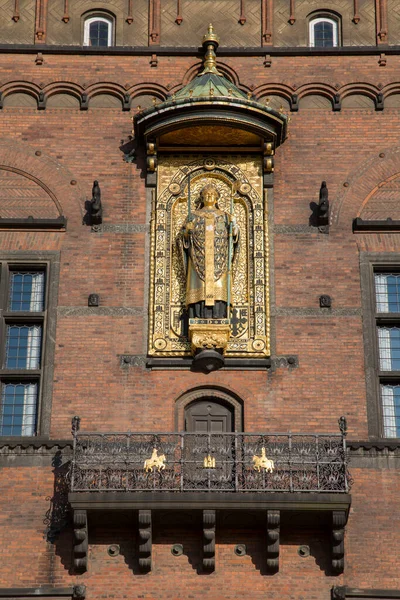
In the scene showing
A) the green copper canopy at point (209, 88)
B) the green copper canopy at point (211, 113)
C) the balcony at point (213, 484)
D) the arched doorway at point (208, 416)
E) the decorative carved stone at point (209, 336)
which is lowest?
the balcony at point (213, 484)

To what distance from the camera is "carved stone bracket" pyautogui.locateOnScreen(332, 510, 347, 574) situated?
20453 mm

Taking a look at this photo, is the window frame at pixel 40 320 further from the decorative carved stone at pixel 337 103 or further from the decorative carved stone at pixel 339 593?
the decorative carved stone at pixel 337 103

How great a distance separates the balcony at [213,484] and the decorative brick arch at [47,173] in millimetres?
4349

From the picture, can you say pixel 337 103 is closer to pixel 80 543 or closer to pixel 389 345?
pixel 389 345

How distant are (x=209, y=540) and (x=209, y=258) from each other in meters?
4.54

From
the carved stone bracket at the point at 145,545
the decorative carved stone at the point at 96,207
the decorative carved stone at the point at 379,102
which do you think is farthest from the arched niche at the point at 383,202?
the carved stone bracket at the point at 145,545

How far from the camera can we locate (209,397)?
22.3 metres

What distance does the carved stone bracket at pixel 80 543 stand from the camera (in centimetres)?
2052

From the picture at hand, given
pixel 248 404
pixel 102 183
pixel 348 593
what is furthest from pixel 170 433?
pixel 102 183

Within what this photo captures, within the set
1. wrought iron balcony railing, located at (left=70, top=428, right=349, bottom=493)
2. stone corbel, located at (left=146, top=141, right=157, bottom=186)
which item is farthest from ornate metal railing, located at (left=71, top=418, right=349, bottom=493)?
stone corbel, located at (left=146, top=141, right=157, bottom=186)

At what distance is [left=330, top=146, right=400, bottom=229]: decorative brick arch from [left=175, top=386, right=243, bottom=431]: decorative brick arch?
3.43m

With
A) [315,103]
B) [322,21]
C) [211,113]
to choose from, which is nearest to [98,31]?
[211,113]

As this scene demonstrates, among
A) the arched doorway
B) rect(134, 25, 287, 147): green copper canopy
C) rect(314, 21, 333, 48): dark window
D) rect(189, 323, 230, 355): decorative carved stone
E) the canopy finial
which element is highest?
rect(314, 21, 333, 48): dark window

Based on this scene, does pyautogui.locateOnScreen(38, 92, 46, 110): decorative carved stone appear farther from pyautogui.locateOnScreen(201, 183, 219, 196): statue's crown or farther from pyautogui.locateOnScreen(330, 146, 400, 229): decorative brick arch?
pyautogui.locateOnScreen(330, 146, 400, 229): decorative brick arch
